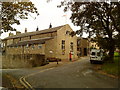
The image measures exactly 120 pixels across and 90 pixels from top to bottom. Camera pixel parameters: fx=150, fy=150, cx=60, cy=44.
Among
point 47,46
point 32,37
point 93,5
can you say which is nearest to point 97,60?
point 93,5

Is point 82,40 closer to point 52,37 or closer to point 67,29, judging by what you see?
point 67,29

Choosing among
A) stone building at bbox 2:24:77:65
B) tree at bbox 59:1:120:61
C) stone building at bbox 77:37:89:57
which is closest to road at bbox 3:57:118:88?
tree at bbox 59:1:120:61

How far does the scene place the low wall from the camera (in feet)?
99.2

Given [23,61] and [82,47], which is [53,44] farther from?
[82,47]

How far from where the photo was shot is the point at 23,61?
1225 inches

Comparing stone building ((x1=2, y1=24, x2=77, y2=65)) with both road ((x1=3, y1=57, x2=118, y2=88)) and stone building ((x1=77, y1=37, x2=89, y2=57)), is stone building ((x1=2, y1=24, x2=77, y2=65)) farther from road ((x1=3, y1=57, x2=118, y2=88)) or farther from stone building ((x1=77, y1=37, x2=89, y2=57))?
road ((x1=3, y1=57, x2=118, y2=88))

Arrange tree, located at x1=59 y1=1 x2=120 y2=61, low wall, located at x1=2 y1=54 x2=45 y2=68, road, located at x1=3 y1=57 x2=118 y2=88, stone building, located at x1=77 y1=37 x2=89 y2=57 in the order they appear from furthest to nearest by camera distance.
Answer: stone building, located at x1=77 y1=37 x2=89 y2=57
low wall, located at x1=2 y1=54 x2=45 y2=68
tree, located at x1=59 y1=1 x2=120 y2=61
road, located at x1=3 y1=57 x2=118 y2=88

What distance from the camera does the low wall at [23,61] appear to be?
30234 mm

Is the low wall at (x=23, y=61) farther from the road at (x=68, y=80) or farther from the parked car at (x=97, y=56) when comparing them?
the road at (x=68, y=80)

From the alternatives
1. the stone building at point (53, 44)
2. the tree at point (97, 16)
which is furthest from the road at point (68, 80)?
the stone building at point (53, 44)

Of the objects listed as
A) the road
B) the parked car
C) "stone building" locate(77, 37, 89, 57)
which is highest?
"stone building" locate(77, 37, 89, 57)

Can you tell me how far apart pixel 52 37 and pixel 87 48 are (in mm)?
20223

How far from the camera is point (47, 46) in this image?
36188 millimetres

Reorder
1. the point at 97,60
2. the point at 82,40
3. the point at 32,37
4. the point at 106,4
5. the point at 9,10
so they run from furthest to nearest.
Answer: the point at 82,40 < the point at 32,37 < the point at 97,60 < the point at 106,4 < the point at 9,10
